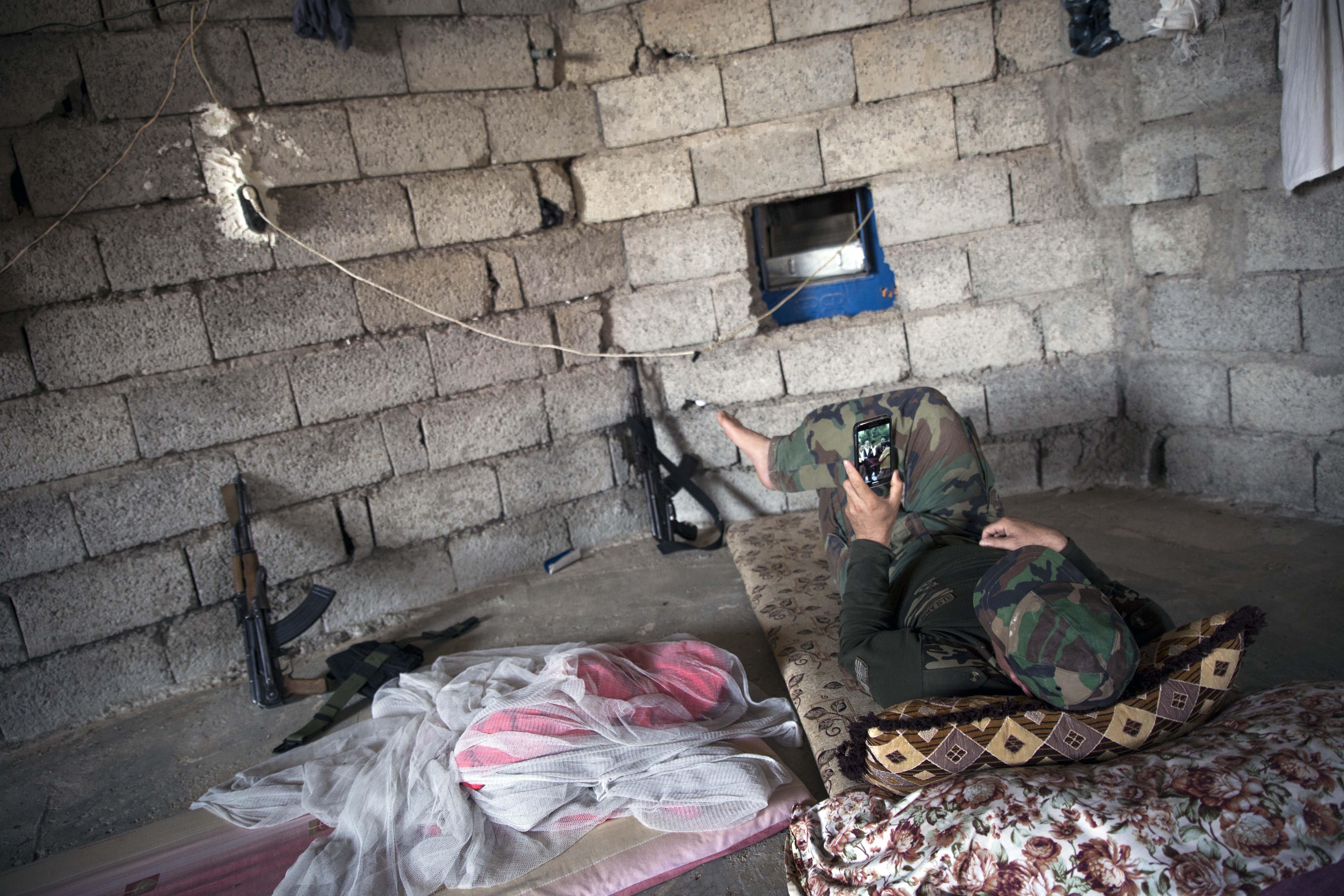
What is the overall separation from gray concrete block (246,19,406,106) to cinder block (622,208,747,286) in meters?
1.25

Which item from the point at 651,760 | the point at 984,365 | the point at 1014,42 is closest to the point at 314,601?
the point at 651,760

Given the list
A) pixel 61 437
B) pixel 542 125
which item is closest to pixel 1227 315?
pixel 542 125

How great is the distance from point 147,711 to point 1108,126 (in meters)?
4.79

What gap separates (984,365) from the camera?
3.99 meters

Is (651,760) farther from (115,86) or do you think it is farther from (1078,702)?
(115,86)

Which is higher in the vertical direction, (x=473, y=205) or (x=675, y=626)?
(x=473, y=205)

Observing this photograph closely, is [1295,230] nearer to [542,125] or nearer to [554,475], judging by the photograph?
[542,125]

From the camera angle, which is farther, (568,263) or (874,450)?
(568,263)

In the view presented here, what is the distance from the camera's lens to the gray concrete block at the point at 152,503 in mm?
3061

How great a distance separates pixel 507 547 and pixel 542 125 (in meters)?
2.03

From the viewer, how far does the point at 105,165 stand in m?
3.00

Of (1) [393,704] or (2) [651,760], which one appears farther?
(1) [393,704]

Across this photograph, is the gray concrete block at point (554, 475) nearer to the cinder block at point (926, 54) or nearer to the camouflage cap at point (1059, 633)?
the cinder block at point (926, 54)

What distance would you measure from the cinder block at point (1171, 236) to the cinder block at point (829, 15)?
4.82 feet
